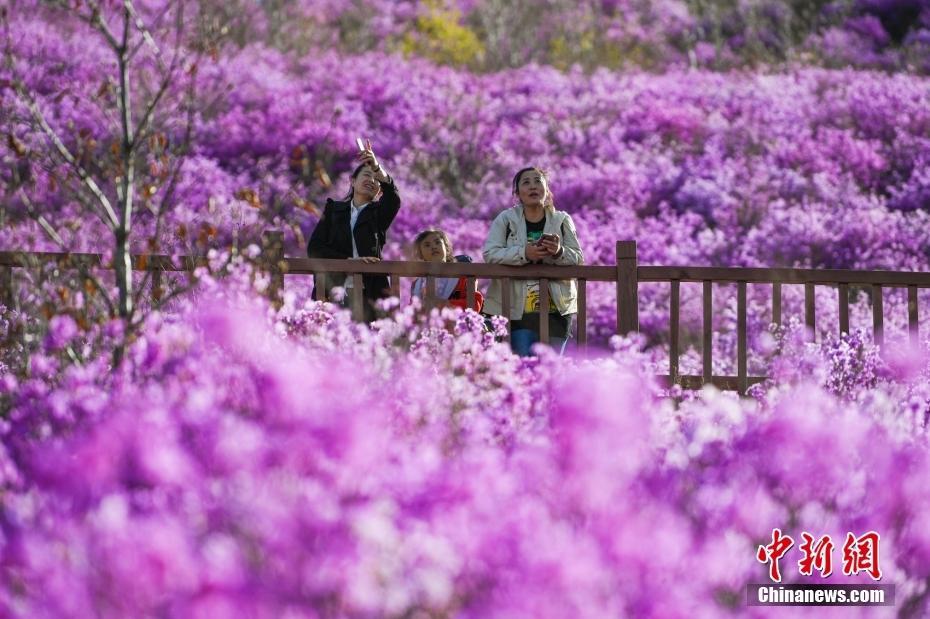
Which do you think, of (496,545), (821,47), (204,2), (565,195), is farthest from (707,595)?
(821,47)

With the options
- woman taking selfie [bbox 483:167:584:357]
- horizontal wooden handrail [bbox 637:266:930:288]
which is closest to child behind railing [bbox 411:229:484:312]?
woman taking selfie [bbox 483:167:584:357]

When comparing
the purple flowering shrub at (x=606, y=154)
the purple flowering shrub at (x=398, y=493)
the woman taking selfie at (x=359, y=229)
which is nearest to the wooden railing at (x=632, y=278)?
the woman taking selfie at (x=359, y=229)

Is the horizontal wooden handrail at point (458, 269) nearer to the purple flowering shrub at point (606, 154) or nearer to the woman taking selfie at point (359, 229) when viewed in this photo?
the woman taking selfie at point (359, 229)

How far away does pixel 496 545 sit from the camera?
2.62 metres

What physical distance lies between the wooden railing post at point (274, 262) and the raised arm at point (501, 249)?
1143 millimetres

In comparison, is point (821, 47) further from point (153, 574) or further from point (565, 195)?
point (153, 574)

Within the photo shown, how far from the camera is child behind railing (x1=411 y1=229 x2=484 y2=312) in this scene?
24.8ft

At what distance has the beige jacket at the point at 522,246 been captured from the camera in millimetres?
7391

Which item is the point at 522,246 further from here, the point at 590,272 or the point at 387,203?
the point at 387,203

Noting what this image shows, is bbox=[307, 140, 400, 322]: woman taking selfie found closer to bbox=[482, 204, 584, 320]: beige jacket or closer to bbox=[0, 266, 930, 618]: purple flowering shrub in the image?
bbox=[482, 204, 584, 320]: beige jacket

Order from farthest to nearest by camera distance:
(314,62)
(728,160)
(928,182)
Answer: (314,62)
(728,160)
(928,182)

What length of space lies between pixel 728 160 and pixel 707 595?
11.8 m

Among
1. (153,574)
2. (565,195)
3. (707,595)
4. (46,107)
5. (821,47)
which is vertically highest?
(821,47)

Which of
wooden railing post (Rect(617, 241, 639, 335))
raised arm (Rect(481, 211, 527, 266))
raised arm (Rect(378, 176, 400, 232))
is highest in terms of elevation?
raised arm (Rect(378, 176, 400, 232))
